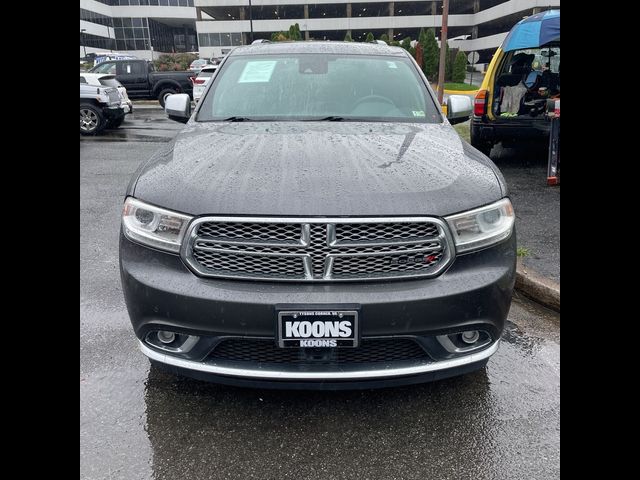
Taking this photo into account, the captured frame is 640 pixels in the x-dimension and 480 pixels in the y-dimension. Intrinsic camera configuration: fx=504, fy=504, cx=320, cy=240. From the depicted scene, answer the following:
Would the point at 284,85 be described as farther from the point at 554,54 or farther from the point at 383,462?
the point at 554,54

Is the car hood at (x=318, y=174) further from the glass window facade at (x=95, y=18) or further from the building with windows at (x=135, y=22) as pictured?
the building with windows at (x=135, y=22)

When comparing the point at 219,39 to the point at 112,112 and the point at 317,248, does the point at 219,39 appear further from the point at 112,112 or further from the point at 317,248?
the point at 317,248

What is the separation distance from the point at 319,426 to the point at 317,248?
874mm

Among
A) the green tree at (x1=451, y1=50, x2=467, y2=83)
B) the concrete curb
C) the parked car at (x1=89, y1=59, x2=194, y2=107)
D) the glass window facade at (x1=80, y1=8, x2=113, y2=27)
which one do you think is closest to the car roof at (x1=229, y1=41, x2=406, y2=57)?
the concrete curb

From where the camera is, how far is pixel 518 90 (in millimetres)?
8391

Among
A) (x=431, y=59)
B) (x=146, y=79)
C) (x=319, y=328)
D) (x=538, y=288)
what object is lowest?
(x=538, y=288)

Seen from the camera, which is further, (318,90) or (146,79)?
(146,79)

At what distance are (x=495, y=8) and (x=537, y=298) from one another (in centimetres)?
5478

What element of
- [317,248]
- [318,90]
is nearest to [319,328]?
[317,248]

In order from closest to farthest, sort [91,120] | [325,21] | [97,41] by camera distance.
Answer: [91,120] → [325,21] → [97,41]

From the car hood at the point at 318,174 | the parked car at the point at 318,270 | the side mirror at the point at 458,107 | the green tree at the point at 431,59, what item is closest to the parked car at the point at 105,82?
the side mirror at the point at 458,107

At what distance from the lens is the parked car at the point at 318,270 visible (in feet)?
6.59

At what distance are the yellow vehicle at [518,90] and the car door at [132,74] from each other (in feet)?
47.0

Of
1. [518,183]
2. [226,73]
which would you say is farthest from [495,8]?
[226,73]
